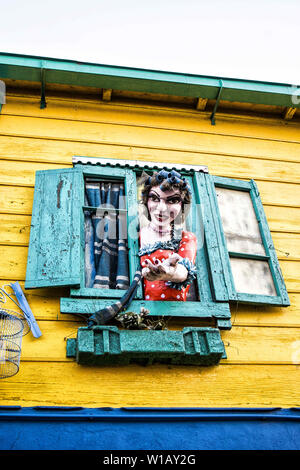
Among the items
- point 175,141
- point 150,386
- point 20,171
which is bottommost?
point 150,386

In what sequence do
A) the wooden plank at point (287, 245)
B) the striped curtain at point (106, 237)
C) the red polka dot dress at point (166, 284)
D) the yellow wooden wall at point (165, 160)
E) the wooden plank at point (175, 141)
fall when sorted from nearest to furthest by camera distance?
the yellow wooden wall at point (165, 160) < the red polka dot dress at point (166, 284) < the striped curtain at point (106, 237) < the wooden plank at point (287, 245) < the wooden plank at point (175, 141)

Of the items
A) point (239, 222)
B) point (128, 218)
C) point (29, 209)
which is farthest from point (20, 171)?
point (239, 222)

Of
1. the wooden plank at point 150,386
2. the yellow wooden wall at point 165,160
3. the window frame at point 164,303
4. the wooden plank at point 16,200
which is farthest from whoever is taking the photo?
the wooden plank at point 16,200

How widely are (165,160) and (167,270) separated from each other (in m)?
1.68

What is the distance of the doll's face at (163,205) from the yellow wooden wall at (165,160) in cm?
83

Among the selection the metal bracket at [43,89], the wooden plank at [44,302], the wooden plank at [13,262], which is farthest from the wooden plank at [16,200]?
the metal bracket at [43,89]

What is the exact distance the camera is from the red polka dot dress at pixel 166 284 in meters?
3.44

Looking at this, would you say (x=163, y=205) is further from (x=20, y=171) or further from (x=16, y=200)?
(x=20, y=171)

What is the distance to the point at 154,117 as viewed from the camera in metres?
4.91

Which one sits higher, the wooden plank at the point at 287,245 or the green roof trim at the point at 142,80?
the green roof trim at the point at 142,80

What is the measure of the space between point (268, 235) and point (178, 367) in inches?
58.9

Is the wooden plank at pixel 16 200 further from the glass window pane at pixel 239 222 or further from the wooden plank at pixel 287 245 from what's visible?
the wooden plank at pixel 287 245

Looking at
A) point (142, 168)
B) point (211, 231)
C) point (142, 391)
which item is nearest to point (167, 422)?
point (142, 391)

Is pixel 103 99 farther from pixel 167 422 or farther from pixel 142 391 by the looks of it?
pixel 167 422
